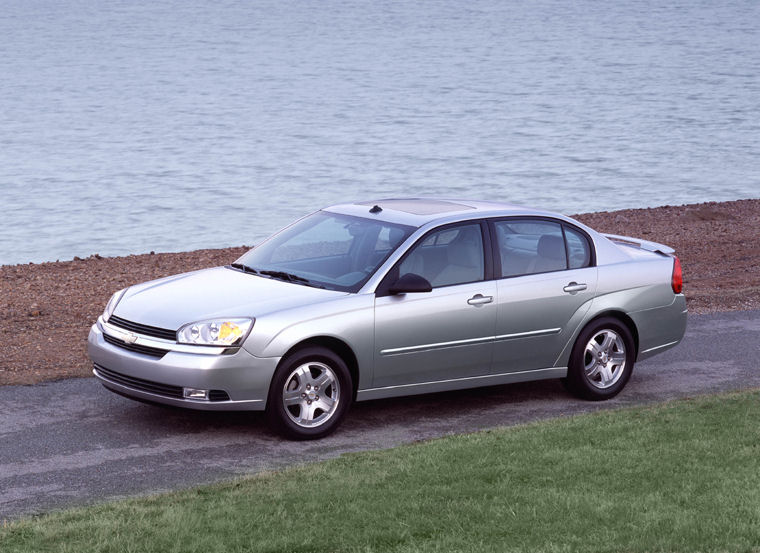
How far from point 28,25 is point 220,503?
15081 centimetres

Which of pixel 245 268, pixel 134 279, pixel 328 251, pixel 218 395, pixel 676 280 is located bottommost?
pixel 134 279

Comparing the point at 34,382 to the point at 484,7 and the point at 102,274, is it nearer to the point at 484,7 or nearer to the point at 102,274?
the point at 102,274

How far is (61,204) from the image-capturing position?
3712 centimetres

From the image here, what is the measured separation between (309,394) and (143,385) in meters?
1.10

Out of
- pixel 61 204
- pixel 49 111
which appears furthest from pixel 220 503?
pixel 49 111

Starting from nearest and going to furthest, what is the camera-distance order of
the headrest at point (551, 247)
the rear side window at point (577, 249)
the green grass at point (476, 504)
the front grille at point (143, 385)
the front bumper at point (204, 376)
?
the green grass at point (476, 504) → the front bumper at point (204, 376) → the front grille at point (143, 385) → the headrest at point (551, 247) → the rear side window at point (577, 249)

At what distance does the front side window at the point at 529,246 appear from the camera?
1026cm

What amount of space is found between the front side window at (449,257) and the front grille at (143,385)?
1.79 m

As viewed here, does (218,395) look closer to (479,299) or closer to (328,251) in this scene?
(328,251)

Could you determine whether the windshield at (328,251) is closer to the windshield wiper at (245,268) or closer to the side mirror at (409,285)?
the windshield wiper at (245,268)

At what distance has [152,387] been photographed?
9.12 metres

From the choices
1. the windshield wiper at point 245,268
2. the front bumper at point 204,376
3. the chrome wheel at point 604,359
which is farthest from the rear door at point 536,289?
the front bumper at point 204,376

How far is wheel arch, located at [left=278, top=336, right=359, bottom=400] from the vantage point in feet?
30.0

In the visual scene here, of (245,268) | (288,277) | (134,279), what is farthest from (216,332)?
(134,279)
